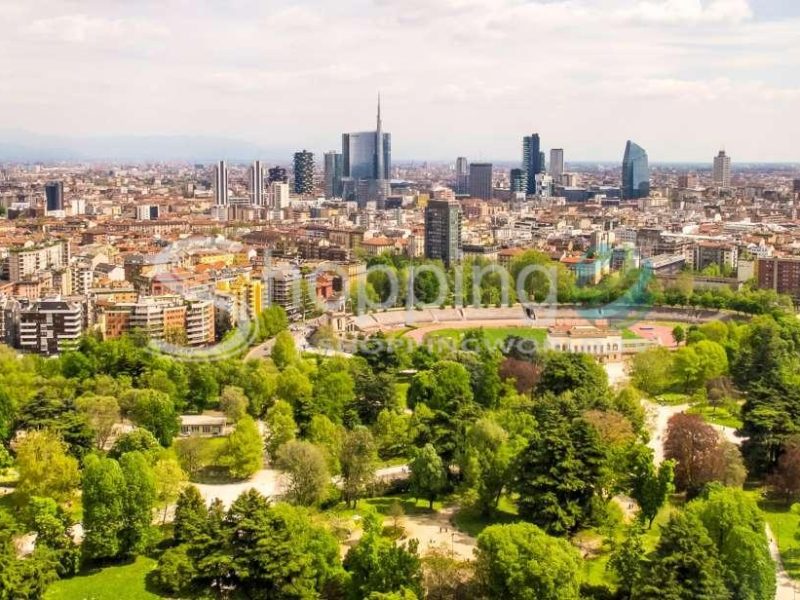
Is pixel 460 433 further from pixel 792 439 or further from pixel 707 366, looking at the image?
pixel 707 366

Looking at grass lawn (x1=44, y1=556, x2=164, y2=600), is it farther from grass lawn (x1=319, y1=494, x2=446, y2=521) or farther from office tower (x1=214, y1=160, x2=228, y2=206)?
office tower (x1=214, y1=160, x2=228, y2=206)

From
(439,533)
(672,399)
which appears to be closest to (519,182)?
(672,399)

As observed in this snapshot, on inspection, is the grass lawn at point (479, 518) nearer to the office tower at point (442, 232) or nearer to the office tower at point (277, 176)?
the office tower at point (442, 232)

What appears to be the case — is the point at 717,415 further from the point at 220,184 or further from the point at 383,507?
the point at 220,184

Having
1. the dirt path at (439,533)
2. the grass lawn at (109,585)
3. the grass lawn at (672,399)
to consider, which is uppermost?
the grass lawn at (672,399)

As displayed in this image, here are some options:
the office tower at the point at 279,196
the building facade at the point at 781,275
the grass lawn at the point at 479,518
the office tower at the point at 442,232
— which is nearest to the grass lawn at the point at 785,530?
the grass lawn at the point at 479,518

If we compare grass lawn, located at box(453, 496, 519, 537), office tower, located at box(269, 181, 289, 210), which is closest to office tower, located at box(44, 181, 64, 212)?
office tower, located at box(269, 181, 289, 210)
